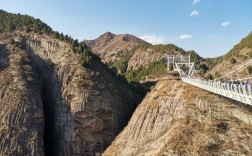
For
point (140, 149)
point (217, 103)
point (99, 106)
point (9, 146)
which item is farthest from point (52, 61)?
point (217, 103)

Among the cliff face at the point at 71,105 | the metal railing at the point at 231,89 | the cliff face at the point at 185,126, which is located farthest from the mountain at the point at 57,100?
the metal railing at the point at 231,89

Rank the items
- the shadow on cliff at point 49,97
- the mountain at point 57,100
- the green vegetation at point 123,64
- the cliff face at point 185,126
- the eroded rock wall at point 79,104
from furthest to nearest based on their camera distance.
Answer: the green vegetation at point 123,64 → the shadow on cliff at point 49,97 → the eroded rock wall at point 79,104 → the mountain at point 57,100 → the cliff face at point 185,126

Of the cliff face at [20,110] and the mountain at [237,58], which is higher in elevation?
the mountain at [237,58]

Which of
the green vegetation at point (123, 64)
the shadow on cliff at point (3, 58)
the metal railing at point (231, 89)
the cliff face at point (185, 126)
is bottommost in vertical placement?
the cliff face at point (185, 126)

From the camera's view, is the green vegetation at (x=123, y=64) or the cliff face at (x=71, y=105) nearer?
the cliff face at (x=71, y=105)

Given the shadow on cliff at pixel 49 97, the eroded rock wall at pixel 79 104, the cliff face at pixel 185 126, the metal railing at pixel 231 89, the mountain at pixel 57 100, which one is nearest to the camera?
the metal railing at pixel 231 89

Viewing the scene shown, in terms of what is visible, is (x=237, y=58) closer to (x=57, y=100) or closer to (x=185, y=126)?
(x=185, y=126)

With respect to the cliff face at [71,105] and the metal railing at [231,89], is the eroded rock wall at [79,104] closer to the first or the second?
the cliff face at [71,105]
